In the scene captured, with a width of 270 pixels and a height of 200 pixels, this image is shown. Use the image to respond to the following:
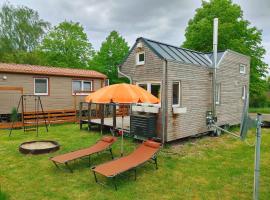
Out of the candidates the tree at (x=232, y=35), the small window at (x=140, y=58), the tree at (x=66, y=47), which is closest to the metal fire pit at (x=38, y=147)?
the small window at (x=140, y=58)

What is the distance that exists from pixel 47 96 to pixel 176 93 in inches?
367

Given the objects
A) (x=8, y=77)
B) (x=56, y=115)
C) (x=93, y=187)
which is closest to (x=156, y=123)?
(x=93, y=187)

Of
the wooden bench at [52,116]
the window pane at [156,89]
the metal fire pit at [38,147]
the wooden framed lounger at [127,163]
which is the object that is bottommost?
the metal fire pit at [38,147]

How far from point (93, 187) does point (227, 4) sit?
2623 cm

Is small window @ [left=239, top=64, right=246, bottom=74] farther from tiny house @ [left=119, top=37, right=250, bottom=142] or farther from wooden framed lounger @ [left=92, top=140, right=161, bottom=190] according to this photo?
wooden framed lounger @ [left=92, top=140, right=161, bottom=190]

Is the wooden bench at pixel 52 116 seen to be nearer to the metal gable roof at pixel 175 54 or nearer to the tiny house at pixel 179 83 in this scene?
the tiny house at pixel 179 83

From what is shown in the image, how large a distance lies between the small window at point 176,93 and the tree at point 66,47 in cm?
2448

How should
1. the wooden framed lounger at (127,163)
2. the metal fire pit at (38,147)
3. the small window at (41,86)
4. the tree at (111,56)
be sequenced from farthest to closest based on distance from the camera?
the tree at (111,56)
the small window at (41,86)
the metal fire pit at (38,147)
the wooden framed lounger at (127,163)

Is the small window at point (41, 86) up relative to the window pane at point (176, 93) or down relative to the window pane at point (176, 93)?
up

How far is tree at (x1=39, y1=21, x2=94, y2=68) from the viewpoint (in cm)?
3131

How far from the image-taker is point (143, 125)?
368 inches

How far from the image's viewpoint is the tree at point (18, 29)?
1242 inches

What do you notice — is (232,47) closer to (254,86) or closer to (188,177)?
(254,86)

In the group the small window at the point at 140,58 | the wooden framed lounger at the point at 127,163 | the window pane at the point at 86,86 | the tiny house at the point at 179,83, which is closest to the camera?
the wooden framed lounger at the point at 127,163
